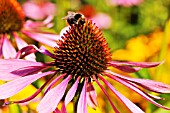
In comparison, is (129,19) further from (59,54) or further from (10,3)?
(59,54)

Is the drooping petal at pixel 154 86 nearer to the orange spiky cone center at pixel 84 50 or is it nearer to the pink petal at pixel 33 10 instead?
the orange spiky cone center at pixel 84 50

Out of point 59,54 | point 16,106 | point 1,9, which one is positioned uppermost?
point 1,9

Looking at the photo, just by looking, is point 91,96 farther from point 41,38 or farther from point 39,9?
point 39,9

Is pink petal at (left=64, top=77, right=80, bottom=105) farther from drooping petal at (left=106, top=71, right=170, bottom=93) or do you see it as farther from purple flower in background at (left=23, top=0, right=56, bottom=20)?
purple flower in background at (left=23, top=0, right=56, bottom=20)

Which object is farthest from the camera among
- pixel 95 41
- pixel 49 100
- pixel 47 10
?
pixel 47 10

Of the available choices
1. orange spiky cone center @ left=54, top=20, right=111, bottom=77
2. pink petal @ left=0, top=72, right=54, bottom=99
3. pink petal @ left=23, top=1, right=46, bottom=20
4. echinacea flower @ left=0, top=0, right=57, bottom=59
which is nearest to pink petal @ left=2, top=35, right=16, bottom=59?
echinacea flower @ left=0, top=0, right=57, bottom=59

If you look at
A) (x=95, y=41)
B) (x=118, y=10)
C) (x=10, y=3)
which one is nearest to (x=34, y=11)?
(x=118, y=10)

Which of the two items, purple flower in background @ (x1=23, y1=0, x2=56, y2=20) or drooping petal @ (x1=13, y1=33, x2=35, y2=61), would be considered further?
purple flower in background @ (x1=23, y1=0, x2=56, y2=20)
